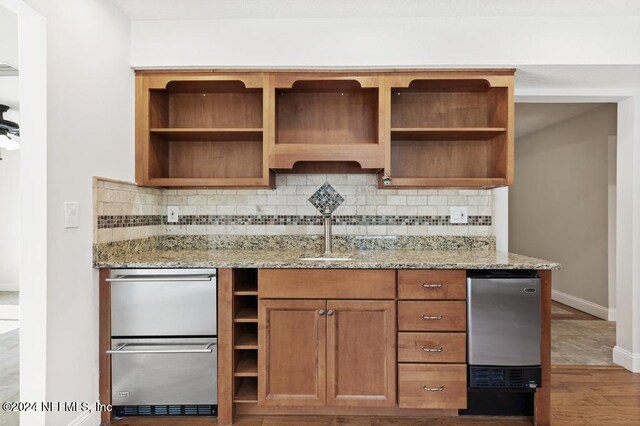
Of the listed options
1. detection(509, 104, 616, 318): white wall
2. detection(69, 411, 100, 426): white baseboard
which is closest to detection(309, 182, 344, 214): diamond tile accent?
detection(69, 411, 100, 426): white baseboard

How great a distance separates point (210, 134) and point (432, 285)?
5.56 ft

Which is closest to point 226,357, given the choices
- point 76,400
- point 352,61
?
point 76,400

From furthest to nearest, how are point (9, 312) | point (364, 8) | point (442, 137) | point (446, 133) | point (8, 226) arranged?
1. point (8, 226)
2. point (9, 312)
3. point (442, 137)
4. point (446, 133)
5. point (364, 8)

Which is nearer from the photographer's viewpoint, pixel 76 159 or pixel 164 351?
pixel 76 159

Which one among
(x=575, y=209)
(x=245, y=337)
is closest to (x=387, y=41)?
(x=245, y=337)

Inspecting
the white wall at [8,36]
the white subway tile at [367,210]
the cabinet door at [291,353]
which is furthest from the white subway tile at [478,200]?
the white wall at [8,36]

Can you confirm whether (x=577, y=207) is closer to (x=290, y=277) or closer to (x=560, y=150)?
(x=560, y=150)

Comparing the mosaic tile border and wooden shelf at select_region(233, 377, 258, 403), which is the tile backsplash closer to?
the mosaic tile border

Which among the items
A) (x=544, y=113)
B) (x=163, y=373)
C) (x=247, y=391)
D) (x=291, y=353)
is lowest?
(x=247, y=391)

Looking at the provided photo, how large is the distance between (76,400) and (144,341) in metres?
0.39

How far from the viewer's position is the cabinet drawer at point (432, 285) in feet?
6.98

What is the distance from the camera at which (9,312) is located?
12.8ft

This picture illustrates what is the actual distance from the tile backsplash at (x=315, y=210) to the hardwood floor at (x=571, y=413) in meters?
1.12

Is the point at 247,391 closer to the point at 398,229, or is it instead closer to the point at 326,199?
the point at 326,199
